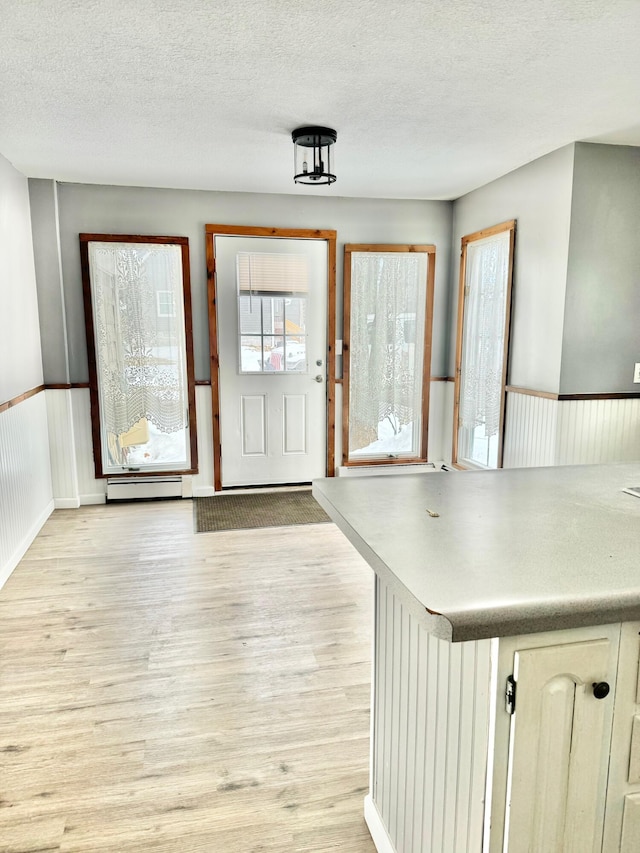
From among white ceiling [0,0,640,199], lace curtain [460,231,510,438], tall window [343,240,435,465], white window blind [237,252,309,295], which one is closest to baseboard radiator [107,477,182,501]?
tall window [343,240,435,465]

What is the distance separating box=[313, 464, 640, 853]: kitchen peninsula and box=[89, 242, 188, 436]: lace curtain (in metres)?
3.63

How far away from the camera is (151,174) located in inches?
160

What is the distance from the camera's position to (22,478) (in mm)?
3752

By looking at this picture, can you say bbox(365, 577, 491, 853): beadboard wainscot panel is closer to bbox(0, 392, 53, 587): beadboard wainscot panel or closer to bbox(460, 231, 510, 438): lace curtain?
bbox(0, 392, 53, 587): beadboard wainscot panel

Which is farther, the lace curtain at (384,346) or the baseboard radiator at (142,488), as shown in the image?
the lace curtain at (384,346)

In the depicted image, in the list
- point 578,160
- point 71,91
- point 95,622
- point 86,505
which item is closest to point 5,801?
point 95,622

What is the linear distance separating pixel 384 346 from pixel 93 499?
2.68 metres

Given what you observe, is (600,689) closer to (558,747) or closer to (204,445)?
(558,747)

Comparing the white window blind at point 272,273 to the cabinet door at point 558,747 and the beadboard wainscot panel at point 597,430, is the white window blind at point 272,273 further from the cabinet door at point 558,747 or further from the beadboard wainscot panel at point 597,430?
the cabinet door at point 558,747

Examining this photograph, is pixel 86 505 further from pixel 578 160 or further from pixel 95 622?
pixel 578 160

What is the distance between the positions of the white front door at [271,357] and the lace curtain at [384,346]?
288 millimetres

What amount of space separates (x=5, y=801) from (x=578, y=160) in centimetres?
393

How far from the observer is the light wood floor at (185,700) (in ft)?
5.53

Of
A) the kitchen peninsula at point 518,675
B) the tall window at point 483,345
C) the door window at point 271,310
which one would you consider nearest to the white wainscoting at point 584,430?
the tall window at point 483,345
